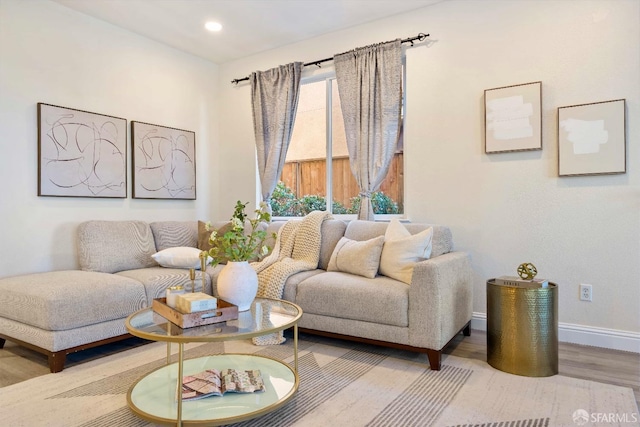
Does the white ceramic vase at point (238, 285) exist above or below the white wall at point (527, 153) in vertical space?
below

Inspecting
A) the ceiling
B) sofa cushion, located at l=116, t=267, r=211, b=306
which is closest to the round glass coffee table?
sofa cushion, located at l=116, t=267, r=211, b=306

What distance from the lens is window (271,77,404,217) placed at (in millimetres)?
3904

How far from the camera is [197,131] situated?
4.54 meters

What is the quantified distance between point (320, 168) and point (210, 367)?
2.45m

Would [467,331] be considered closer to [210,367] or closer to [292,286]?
[292,286]

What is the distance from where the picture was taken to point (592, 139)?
2.74m

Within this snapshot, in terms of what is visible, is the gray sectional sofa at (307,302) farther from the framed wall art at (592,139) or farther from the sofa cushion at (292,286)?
the framed wall art at (592,139)

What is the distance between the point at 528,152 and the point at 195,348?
2758 millimetres

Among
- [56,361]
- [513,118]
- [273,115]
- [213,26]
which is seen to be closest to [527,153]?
[513,118]

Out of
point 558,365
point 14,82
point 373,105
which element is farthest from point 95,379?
point 373,105

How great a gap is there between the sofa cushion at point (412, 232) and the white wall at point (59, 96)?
6.70ft

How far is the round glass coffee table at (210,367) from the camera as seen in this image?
1.60 metres

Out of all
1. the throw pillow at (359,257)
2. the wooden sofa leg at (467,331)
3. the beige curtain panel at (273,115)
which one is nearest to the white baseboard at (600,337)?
the wooden sofa leg at (467,331)

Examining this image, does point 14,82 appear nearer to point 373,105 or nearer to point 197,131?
point 197,131
